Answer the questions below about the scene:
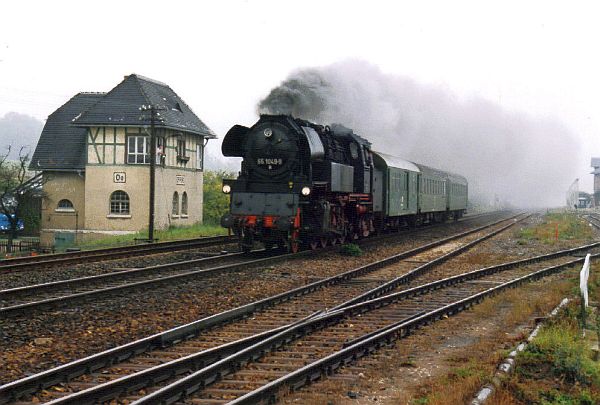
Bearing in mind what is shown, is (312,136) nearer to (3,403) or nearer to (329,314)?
(329,314)

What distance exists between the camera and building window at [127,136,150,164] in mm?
40000

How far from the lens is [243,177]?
19.2 metres

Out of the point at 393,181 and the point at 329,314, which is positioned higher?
the point at 393,181

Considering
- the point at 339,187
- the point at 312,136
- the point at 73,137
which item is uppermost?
the point at 73,137

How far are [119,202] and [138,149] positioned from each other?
10.5ft

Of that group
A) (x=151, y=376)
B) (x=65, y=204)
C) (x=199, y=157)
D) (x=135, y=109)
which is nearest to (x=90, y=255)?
(x=151, y=376)

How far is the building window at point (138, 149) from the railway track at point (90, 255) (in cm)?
1601

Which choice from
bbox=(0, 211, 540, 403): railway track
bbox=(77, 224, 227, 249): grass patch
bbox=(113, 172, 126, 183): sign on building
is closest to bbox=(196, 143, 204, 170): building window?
bbox=(77, 224, 227, 249): grass patch

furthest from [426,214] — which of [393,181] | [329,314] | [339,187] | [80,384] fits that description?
[80,384]

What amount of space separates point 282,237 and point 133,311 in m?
8.42

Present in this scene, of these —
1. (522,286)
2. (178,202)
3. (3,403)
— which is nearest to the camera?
(3,403)

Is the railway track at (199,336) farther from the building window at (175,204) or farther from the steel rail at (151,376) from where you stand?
the building window at (175,204)

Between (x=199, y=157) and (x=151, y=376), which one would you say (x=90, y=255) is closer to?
(x=151, y=376)

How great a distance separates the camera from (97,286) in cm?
1312
